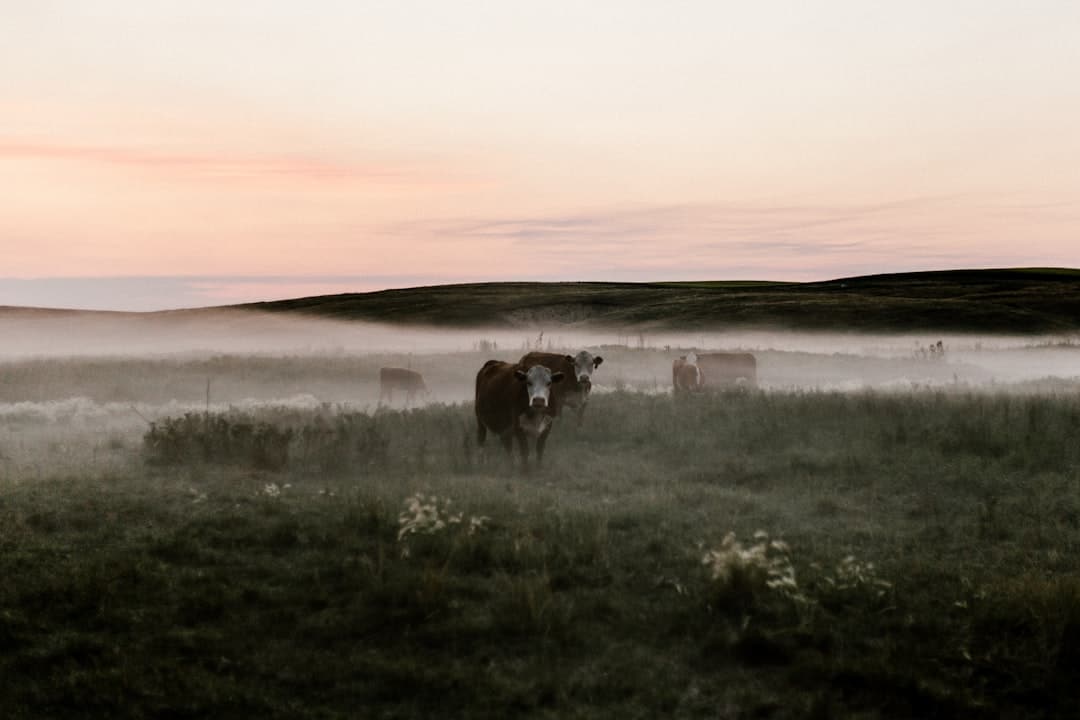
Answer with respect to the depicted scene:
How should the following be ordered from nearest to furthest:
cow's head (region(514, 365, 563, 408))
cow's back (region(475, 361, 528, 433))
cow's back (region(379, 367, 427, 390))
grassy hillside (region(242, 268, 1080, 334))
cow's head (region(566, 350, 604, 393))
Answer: cow's head (region(514, 365, 563, 408))
cow's back (region(475, 361, 528, 433))
cow's head (region(566, 350, 604, 393))
cow's back (region(379, 367, 427, 390))
grassy hillside (region(242, 268, 1080, 334))

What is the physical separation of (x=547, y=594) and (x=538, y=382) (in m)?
8.31

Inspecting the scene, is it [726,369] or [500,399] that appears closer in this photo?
[500,399]

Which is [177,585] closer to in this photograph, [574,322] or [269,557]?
[269,557]

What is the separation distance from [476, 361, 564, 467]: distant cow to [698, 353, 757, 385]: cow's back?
16573mm

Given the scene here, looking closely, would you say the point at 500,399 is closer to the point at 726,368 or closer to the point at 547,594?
the point at 547,594

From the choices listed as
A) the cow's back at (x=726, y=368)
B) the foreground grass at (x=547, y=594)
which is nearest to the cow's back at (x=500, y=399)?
the foreground grass at (x=547, y=594)

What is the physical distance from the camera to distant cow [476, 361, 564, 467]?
17.3 meters

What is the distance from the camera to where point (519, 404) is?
17672 mm

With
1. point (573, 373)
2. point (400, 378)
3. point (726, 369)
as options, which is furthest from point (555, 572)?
point (726, 369)

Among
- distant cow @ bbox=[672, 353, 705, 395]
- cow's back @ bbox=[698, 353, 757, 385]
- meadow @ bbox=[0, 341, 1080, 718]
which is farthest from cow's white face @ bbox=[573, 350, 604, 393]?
cow's back @ bbox=[698, 353, 757, 385]

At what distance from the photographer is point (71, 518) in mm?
12438

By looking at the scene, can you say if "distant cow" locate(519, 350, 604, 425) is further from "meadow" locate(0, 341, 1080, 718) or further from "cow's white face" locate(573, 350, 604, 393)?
"meadow" locate(0, 341, 1080, 718)

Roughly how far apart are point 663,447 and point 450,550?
28.9 feet

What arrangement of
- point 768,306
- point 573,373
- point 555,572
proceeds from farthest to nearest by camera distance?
point 768,306, point 573,373, point 555,572
